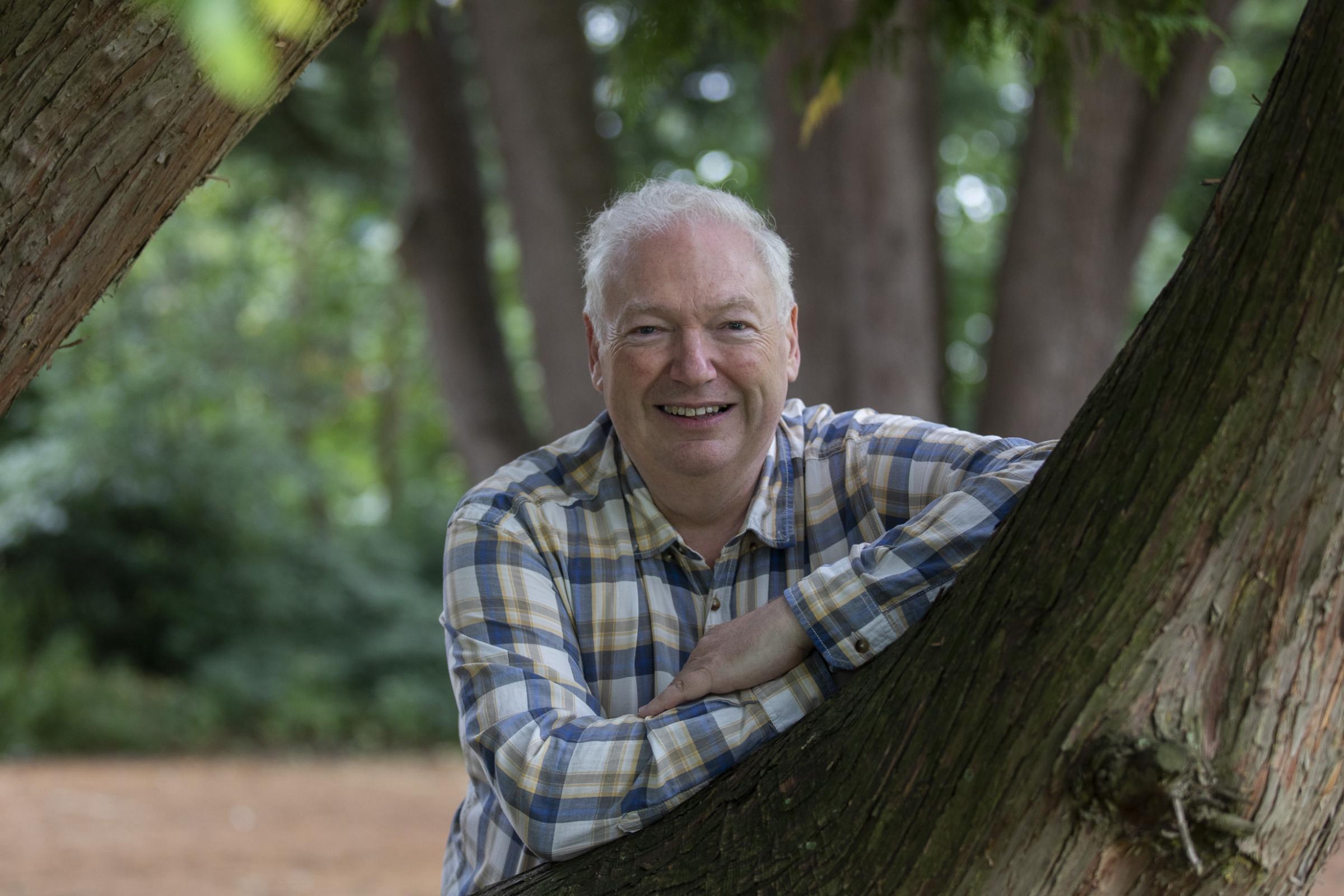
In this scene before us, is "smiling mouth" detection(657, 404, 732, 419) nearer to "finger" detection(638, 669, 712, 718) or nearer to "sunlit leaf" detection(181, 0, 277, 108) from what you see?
"finger" detection(638, 669, 712, 718)

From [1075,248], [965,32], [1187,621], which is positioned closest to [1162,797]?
[1187,621]

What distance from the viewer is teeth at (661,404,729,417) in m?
2.38

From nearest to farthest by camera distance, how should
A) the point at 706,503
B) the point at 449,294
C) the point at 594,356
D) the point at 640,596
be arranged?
the point at 640,596, the point at 706,503, the point at 594,356, the point at 449,294

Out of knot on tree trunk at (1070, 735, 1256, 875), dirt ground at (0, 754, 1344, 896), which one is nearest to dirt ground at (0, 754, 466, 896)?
dirt ground at (0, 754, 1344, 896)

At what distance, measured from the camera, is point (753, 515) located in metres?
2.35

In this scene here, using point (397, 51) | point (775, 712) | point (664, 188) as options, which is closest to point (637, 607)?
point (775, 712)

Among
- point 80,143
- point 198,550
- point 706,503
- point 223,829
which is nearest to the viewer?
point 80,143

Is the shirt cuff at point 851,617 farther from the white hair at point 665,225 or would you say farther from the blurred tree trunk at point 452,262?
the blurred tree trunk at point 452,262

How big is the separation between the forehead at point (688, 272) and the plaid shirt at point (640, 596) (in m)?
Result: 0.33

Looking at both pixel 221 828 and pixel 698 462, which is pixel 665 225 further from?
pixel 221 828

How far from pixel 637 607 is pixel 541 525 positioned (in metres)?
0.23

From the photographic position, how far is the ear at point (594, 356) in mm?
2557

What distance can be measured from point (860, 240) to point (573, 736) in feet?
13.7

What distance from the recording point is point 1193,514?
1.45 metres
